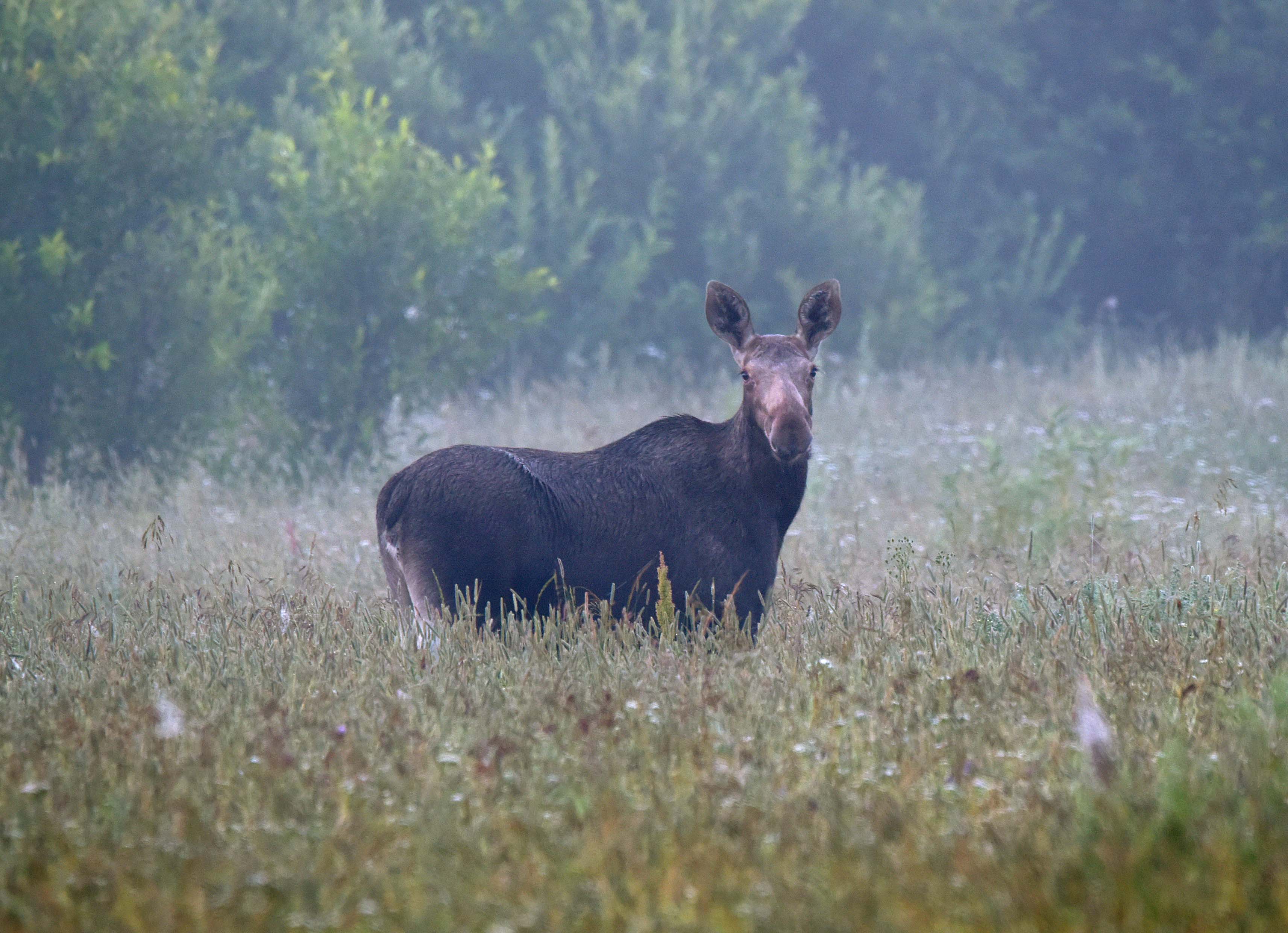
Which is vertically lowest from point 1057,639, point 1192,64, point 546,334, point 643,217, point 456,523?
point 1057,639

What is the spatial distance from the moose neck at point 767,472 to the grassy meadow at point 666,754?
1.41ft

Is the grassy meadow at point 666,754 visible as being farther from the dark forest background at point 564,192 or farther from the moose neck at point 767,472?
the dark forest background at point 564,192

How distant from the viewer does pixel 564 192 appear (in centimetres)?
1917

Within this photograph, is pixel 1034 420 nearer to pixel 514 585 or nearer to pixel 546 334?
pixel 546 334

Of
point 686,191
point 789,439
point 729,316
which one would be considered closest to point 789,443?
point 789,439

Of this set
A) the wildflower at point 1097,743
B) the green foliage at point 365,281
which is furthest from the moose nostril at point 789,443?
the green foliage at point 365,281

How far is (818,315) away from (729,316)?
450 mm

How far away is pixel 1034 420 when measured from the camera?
46.8 ft

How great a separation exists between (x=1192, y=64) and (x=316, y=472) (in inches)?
656

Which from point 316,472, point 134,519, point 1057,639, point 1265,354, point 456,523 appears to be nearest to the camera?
point 1057,639

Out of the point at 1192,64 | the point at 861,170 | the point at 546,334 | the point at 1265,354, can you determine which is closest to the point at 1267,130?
the point at 1192,64

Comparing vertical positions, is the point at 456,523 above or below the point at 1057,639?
above

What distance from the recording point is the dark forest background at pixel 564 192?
11875mm

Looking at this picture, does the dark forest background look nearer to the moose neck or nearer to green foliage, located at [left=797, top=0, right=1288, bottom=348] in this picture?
green foliage, located at [left=797, top=0, right=1288, bottom=348]
